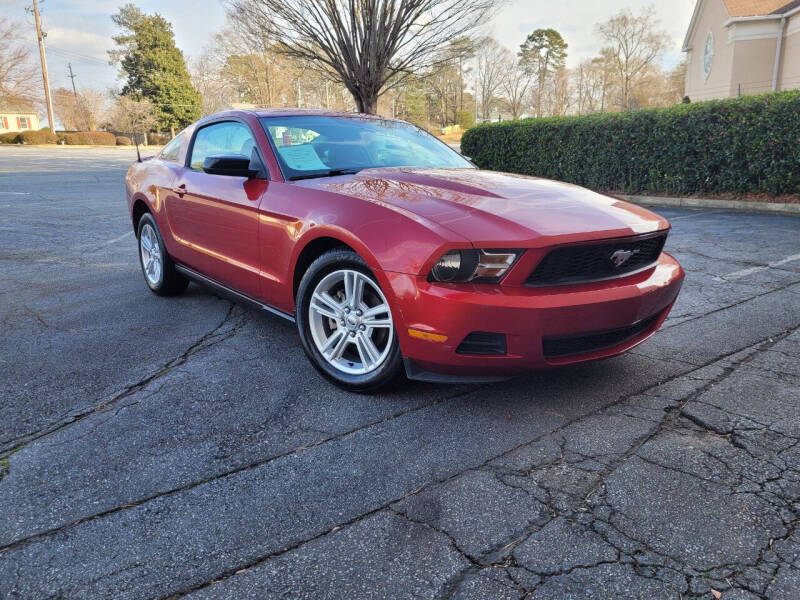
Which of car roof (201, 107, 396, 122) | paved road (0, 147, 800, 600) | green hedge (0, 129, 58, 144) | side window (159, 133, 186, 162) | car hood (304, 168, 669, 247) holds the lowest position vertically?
paved road (0, 147, 800, 600)

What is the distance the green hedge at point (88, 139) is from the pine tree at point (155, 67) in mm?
7179

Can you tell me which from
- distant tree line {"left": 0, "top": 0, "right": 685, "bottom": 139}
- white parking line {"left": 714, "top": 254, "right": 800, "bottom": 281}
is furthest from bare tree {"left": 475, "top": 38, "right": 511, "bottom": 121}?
white parking line {"left": 714, "top": 254, "right": 800, "bottom": 281}

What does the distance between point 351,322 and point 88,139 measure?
197ft

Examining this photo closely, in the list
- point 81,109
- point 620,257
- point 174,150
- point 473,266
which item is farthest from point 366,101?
point 81,109

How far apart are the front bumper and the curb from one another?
8361mm

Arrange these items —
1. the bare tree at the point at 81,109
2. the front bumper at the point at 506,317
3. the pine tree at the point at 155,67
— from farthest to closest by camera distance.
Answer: the bare tree at the point at 81,109, the pine tree at the point at 155,67, the front bumper at the point at 506,317

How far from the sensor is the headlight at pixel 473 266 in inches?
102

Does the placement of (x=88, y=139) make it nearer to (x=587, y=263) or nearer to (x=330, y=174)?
(x=330, y=174)

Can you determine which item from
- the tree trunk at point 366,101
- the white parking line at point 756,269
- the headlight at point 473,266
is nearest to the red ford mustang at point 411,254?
the headlight at point 473,266

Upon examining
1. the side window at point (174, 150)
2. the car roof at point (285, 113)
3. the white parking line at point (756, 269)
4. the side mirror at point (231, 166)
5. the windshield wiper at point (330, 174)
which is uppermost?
the car roof at point (285, 113)

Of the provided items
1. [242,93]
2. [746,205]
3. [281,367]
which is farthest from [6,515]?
[242,93]

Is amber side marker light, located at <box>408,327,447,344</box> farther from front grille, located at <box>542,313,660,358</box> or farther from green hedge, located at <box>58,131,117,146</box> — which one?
green hedge, located at <box>58,131,117,146</box>

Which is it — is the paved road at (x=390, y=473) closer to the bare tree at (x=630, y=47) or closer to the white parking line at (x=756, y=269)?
the white parking line at (x=756, y=269)

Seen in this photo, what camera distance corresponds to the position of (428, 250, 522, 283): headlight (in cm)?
260
